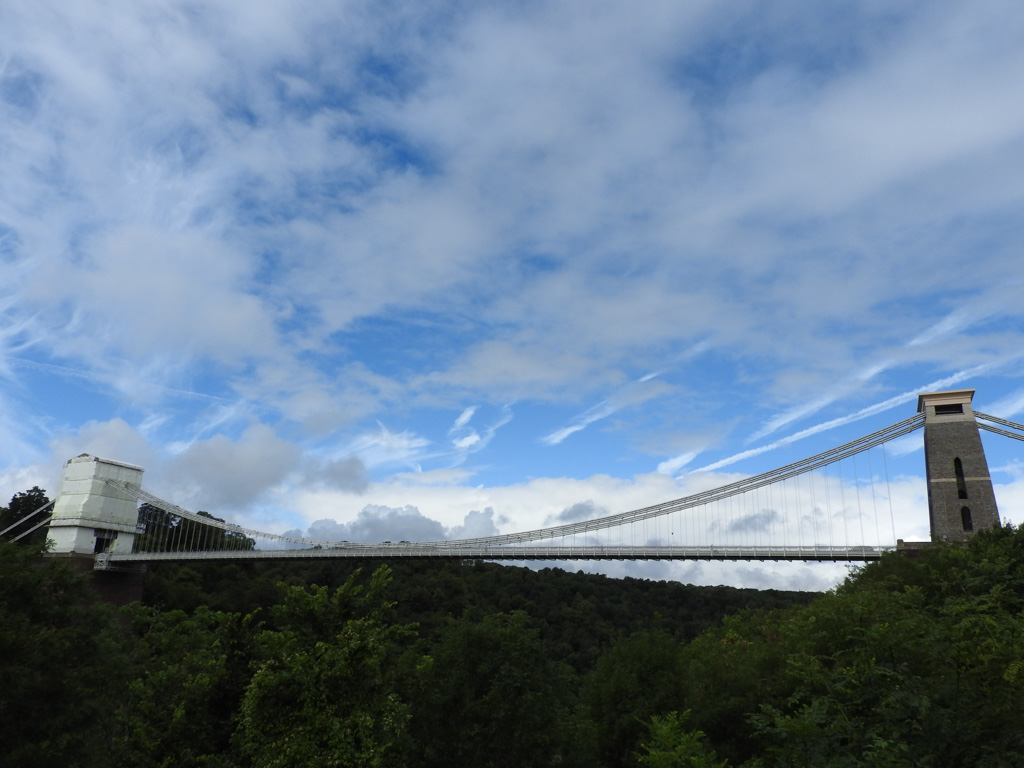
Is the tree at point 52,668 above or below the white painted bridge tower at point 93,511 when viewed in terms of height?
below

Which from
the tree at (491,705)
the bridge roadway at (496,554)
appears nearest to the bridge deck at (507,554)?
the bridge roadway at (496,554)

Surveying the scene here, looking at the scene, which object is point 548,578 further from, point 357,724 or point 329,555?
point 357,724

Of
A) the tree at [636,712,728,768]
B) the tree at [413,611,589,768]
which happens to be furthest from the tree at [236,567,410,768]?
the tree at [636,712,728,768]

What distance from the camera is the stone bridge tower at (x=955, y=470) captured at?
121ft

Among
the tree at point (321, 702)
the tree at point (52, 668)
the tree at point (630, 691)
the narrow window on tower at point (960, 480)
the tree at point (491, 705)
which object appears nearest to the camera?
the tree at point (52, 668)

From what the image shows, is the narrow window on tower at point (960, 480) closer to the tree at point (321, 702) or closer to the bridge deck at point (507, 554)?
the bridge deck at point (507, 554)

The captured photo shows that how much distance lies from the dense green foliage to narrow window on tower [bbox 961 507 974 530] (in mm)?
11518

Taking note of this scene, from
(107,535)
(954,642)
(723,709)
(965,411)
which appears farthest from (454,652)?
(107,535)

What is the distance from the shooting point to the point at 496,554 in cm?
5016

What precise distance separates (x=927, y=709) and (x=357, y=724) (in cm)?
1130

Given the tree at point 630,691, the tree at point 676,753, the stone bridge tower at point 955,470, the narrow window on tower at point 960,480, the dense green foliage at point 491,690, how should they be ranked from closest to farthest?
the dense green foliage at point 491,690 < the tree at point 676,753 < the tree at point 630,691 < the stone bridge tower at point 955,470 < the narrow window on tower at point 960,480

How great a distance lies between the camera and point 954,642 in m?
11.5

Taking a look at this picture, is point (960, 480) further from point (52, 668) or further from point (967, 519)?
point (52, 668)

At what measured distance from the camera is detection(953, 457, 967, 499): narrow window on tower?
37.8m
